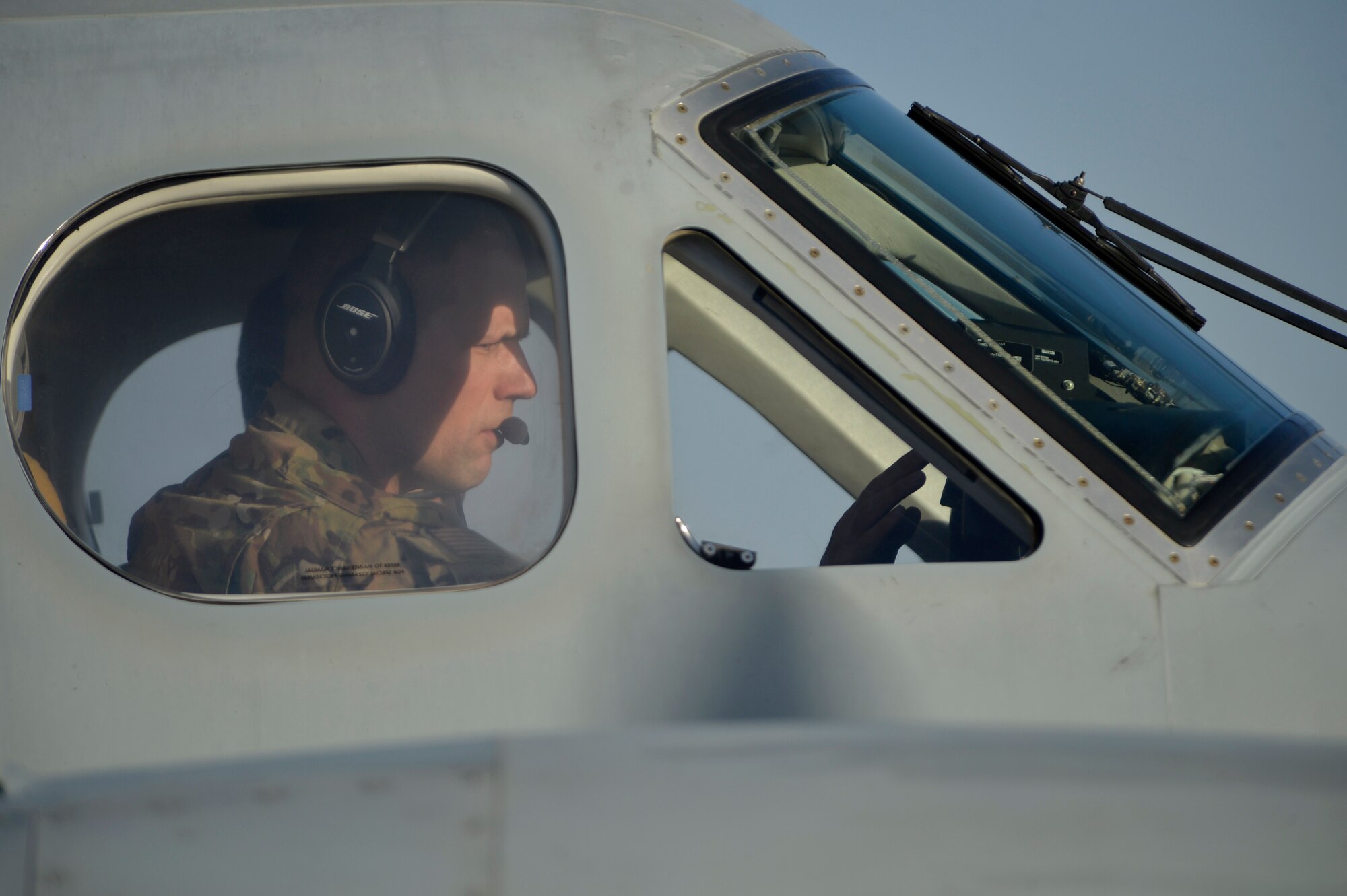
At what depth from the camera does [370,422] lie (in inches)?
60.6

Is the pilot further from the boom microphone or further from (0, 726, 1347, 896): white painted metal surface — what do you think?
(0, 726, 1347, 896): white painted metal surface

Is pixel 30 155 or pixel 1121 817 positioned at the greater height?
pixel 30 155

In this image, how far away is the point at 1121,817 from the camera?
3.11 feet

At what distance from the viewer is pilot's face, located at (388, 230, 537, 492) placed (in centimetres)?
154

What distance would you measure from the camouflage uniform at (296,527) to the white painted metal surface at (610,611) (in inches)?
2.0

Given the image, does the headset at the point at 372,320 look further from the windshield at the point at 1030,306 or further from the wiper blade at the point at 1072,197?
the wiper blade at the point at 1072,197

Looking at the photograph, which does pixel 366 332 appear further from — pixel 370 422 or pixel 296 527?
pixel 296 527

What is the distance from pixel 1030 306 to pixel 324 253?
3.78 feet

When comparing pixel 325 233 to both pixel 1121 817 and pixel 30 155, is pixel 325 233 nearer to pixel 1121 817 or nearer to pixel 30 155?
pixel 30 155

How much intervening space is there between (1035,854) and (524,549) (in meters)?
0.82

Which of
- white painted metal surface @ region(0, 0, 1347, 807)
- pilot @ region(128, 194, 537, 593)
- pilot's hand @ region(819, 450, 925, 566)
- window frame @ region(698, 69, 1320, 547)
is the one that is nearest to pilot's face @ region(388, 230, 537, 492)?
pilot @ region(128, 194, 537, 593)

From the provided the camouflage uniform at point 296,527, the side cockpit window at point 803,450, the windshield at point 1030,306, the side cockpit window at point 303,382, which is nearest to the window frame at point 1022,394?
the windshield at point 1030,306

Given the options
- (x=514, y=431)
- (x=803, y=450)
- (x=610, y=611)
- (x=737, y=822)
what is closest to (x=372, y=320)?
(x=514, y=431)

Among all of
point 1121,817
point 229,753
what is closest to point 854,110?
point 1121,817
